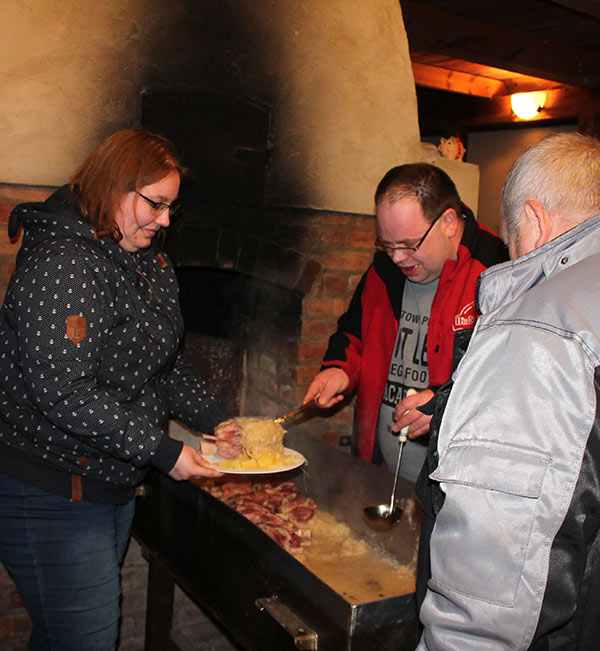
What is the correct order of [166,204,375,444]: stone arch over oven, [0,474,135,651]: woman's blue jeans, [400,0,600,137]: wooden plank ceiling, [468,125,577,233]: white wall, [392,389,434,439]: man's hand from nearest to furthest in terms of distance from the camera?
[0,474,135,651]: woman's blue jeans → [392,389,434,439]: man's hand → [166,204,375,444]: stone arch over oven → [400,0,600,137]: wooden plank ceiling → [468,125,577,233]: white wall

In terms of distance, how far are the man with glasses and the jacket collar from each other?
0.94 metres

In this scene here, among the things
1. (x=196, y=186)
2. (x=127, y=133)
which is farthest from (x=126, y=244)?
(x=196, y=186)

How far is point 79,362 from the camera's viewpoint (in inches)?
75.0

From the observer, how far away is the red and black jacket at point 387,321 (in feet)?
8.09

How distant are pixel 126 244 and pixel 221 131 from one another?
1191 mm

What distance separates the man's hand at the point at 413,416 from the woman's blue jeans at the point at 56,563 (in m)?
1.01

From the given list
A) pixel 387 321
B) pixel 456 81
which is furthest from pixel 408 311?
pixel 456 81

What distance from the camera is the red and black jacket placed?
246 cm

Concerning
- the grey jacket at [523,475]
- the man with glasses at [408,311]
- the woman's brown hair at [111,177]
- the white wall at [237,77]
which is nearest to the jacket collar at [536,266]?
the grey jacket at [523,475]

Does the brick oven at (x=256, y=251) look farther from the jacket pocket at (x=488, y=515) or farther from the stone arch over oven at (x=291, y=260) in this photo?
the jacket pocket at (x=488, y=515)

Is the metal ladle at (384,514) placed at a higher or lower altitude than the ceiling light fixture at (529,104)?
lower

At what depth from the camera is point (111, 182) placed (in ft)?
6.86

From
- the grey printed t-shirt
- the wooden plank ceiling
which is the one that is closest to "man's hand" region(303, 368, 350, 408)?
the grey printed t-shirt

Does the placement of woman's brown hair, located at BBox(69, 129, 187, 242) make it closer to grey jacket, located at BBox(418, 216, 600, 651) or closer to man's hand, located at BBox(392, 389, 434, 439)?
man's hand, located at BBox(392, 389, 434, 439)
